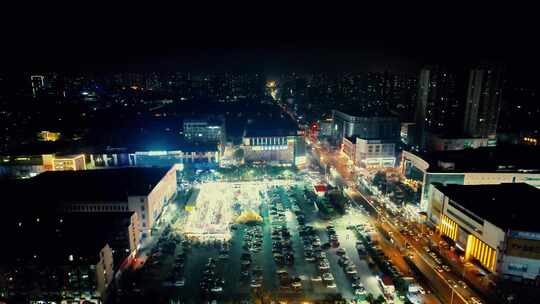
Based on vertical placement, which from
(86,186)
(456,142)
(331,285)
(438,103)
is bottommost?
(331,285)

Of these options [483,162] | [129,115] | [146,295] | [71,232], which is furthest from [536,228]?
[129,115]

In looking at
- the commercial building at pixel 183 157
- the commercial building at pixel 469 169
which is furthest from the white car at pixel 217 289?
the commercial building at pixel 183 157

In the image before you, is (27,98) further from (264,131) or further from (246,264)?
(246,264)

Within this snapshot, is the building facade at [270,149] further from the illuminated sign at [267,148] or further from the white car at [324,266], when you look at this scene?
the white car at [324,266]

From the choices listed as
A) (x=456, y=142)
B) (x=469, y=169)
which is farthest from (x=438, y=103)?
(x=469, y=169)

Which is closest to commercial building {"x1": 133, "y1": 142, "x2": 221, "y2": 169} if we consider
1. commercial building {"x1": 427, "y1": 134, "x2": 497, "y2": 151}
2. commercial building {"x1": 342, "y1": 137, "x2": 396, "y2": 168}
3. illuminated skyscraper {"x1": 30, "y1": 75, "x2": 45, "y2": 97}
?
commercial building {"x1": 342, "y1": 137, "x2": 396, "y2": 168}

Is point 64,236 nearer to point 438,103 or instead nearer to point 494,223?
point 494,223
